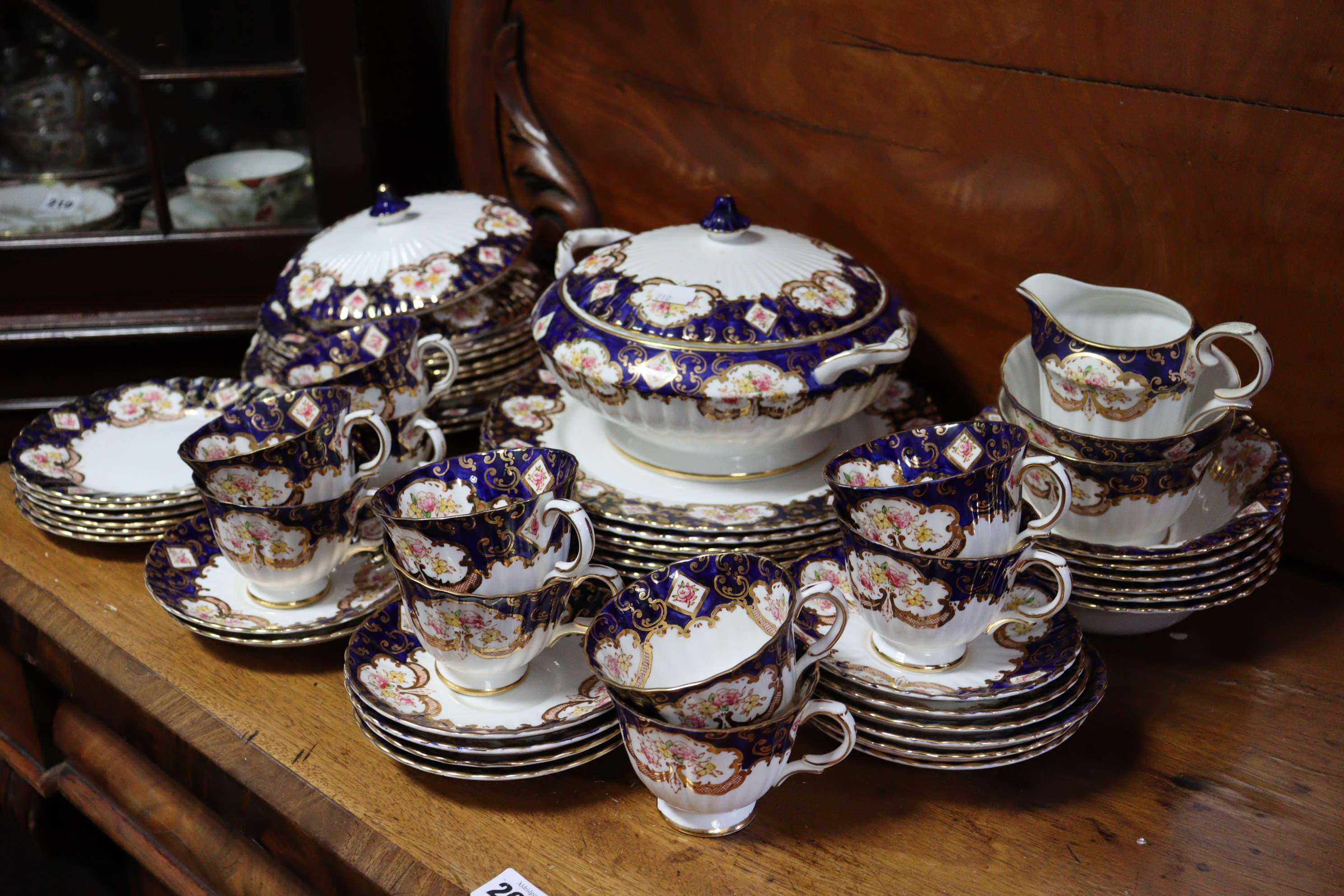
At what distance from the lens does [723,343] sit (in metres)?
0.76

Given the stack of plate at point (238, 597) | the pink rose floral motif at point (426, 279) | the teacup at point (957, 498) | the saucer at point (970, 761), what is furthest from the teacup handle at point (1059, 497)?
the pink rose floral motif at point (426, 279)

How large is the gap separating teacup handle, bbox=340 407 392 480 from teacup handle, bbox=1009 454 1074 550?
44cm

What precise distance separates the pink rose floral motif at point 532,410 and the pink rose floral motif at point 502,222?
173 mm

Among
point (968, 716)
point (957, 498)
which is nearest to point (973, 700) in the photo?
point (968, 716)

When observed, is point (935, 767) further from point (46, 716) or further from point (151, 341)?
point (151, 341)

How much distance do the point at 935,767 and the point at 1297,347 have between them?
1.41 ft

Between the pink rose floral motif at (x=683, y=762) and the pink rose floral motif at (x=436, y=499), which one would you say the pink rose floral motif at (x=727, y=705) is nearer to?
the pink rose floral motif at (x=683, y=762)

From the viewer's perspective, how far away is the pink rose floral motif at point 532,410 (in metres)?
0.92

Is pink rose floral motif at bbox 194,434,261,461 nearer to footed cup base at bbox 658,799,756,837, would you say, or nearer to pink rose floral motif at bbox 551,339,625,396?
pink rose floral motif at bbox 551,339,625,396

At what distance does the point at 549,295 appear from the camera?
2.87 feet

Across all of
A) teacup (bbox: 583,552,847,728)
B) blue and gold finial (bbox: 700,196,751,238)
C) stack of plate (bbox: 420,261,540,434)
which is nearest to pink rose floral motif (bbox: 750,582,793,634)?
teacup (bbox: 583,552,847,728)

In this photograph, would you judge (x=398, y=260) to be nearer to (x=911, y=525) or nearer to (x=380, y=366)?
(x=380, y=366)

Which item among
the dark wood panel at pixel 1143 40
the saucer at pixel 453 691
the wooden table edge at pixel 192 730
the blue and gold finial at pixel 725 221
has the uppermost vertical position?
the dark wood panel at pixel 1143 40

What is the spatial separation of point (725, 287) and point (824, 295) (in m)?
0.07
